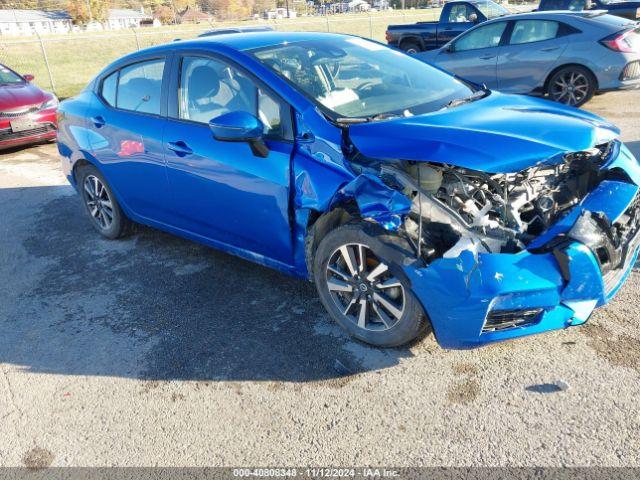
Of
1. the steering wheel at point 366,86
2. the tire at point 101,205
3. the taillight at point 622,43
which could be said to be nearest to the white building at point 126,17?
the taillight at point 622,43

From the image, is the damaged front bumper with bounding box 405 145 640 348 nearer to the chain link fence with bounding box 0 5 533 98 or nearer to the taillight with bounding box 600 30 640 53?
the taillight with bounding box 600 30 640 53

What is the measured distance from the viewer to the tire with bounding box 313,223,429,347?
2.94 metres

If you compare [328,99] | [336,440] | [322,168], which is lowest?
[336,440]

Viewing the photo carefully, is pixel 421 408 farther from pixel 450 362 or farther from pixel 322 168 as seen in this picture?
pixel 322 168

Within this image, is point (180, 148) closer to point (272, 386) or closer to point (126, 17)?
point (272, 386)

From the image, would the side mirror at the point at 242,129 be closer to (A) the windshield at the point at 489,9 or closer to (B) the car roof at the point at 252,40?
(B) the car roof at the point at 252,40

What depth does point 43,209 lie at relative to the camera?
6.32m

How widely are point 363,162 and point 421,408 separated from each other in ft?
4.34

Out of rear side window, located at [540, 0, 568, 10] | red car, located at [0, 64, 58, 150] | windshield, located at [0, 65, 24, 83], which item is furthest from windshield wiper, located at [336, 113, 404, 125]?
rear side window, located at [540, 0, 568, 10]

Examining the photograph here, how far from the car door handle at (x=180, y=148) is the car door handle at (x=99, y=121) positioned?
1081 mm

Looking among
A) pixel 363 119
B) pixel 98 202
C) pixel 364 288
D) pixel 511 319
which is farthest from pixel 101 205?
pixel 511 319

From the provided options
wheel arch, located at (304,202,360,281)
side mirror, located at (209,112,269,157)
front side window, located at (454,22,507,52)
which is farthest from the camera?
front side window, located at (454,22,507,52)

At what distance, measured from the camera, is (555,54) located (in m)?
8.48

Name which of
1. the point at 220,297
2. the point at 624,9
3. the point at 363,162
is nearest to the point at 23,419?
the point at 220,297
